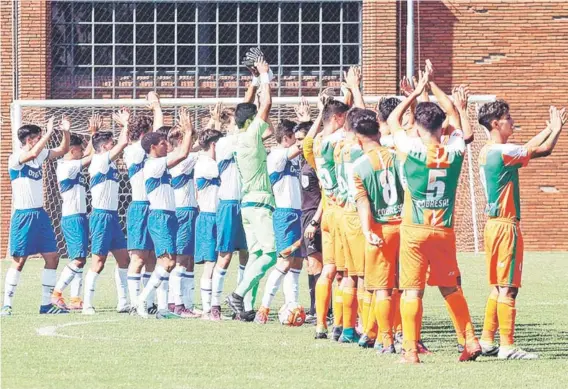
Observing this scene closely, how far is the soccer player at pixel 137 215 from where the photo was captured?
15.0 metres

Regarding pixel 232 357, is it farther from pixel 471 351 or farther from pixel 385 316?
pixel 471 351

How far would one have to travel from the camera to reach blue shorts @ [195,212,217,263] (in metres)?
15.0

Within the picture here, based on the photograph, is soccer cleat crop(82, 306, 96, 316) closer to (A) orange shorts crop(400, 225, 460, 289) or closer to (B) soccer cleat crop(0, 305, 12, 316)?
(B) soccer cleat crop(0, 305, 12, 316)

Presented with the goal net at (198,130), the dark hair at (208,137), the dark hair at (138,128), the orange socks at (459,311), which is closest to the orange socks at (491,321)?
the orange socks at (459,311)

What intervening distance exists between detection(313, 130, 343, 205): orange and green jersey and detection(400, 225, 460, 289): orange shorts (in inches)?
75.3

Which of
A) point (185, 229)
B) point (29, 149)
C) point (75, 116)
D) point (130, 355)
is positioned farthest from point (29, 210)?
point (75, 116)

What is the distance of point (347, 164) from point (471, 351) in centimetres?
224

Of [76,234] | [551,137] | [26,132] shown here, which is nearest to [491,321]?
[551,137]

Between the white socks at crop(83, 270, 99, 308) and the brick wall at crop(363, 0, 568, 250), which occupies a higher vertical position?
the brick wall at crop(363, 0, 568, 250)

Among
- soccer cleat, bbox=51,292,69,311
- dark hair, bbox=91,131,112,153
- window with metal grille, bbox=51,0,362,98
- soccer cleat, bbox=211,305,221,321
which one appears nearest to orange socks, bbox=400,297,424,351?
soccer cleat, bbox=211,305,221,321

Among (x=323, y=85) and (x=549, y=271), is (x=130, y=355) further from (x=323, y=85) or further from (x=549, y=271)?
(x=323, y=85)

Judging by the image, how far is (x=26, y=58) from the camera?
1117 inches

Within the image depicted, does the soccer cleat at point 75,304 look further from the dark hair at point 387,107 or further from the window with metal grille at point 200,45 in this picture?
Result: the window with metal grille at point 200,45

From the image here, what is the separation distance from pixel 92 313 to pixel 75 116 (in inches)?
428
